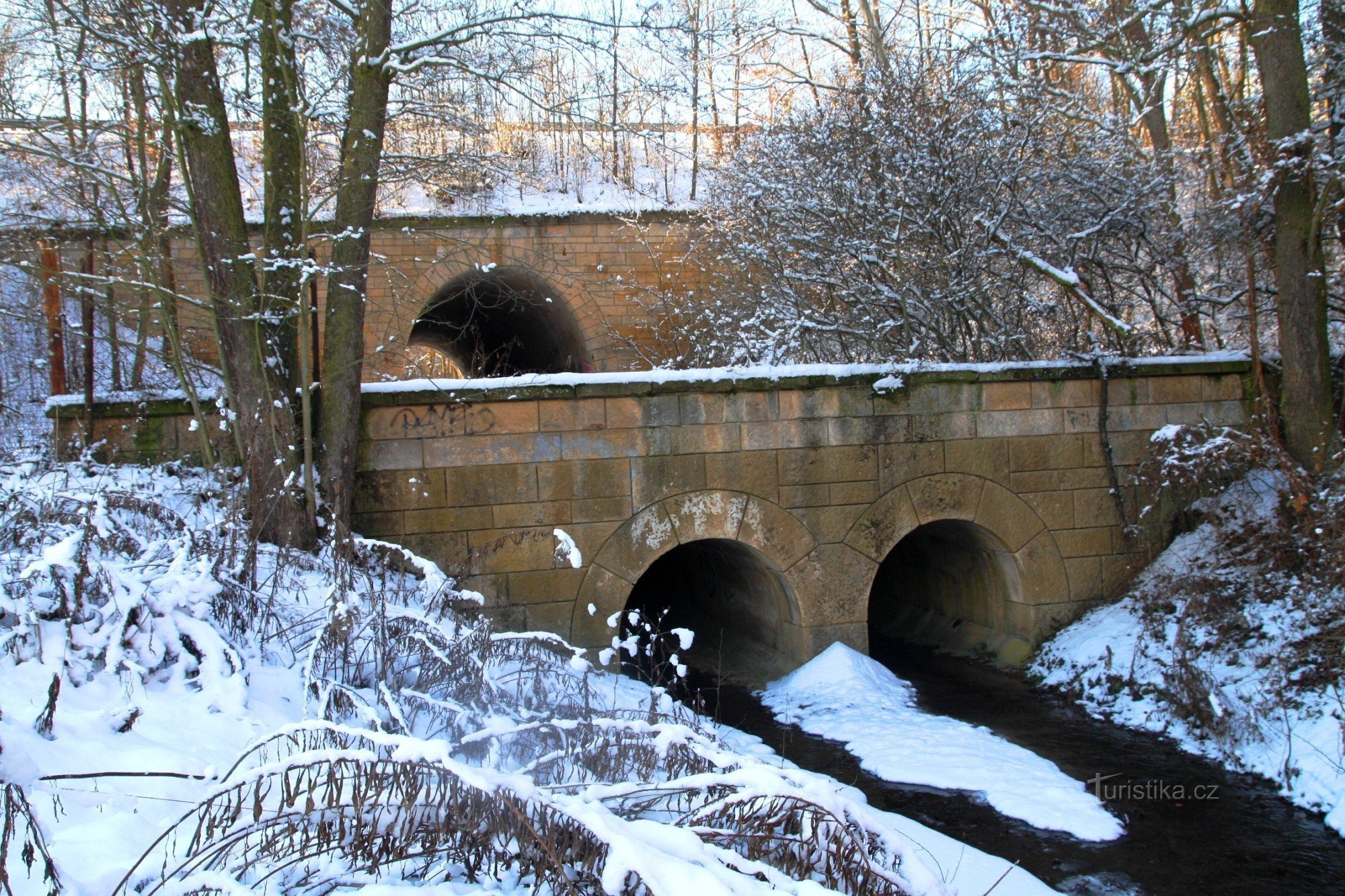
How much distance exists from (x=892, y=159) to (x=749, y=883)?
791cm

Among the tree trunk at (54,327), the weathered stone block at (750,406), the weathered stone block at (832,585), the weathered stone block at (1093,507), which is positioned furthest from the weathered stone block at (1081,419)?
the tree trunk at (54,327)

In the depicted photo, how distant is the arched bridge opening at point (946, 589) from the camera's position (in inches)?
313

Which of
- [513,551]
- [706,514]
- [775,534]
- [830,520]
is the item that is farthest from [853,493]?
[513,551]

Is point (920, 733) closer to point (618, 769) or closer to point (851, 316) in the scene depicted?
point (618, 769)

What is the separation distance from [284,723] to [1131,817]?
441 cm

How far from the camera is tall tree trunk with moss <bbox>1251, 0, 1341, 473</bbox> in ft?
23.0

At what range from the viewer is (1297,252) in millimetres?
7145

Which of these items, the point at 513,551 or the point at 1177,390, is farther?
the point at 1177,390

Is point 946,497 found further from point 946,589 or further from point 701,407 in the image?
point 701,407

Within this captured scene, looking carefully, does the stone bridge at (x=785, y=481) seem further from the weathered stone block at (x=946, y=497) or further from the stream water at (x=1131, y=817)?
the stream water at (x=1131, y=817)

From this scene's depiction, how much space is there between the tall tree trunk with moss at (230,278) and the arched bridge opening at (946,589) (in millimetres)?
5100

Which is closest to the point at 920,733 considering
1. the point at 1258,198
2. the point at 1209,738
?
the point at 1209,738

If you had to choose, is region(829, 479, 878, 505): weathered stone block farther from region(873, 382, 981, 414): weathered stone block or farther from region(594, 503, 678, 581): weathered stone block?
region(594, 503, 678, 581): weathered stone block

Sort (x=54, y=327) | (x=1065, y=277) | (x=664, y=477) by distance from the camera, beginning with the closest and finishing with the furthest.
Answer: (x=664, y=477) → (x=54, y=327) → (x=1065, y=277)
